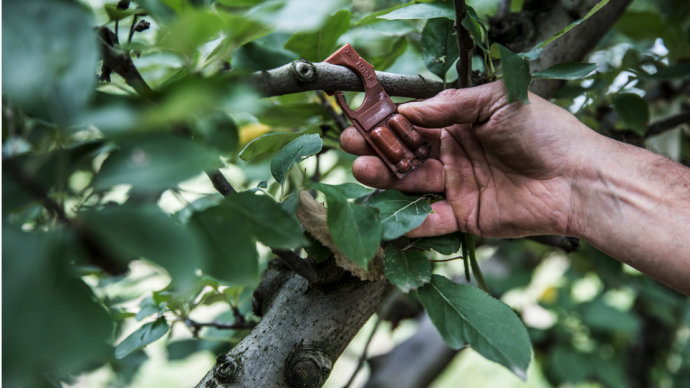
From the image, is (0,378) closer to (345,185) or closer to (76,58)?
(76,58)

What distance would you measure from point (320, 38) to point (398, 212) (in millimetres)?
262

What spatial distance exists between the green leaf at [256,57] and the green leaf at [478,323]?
1.12ft

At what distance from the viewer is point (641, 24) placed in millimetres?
886

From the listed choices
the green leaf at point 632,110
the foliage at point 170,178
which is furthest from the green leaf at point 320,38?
the green leaf at point 632,110

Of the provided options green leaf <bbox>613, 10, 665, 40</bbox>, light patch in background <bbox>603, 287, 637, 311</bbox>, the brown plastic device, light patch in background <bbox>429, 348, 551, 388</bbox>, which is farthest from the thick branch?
light patch in background <bbox>429, 348, 551, 388</bbox>

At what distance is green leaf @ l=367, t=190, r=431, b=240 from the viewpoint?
422 mm

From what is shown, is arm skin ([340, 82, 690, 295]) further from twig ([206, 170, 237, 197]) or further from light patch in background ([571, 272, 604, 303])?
light patch in background ([571, 272, 604, 303])

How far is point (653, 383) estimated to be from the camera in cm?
172

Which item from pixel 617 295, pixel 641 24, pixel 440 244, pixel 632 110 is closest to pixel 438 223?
pixel 440 244

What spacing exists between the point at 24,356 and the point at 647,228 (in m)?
0.75

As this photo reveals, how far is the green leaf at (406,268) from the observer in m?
0.43

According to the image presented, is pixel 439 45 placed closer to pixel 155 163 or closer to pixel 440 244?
pixel 440 244

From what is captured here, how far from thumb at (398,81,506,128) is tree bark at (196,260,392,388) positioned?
0.75 ft

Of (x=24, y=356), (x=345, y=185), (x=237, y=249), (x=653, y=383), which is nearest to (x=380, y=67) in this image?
(x=345, y=185)
